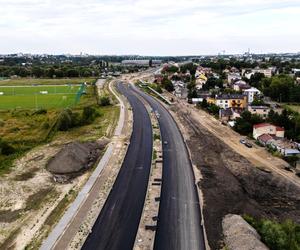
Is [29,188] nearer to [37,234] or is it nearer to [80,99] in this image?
[37,234]

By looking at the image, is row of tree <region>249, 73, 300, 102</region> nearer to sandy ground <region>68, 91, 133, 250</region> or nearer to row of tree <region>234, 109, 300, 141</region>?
row of tree <region>234, 109, 300, 141</region>

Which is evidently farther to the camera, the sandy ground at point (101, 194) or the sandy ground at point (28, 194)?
the sandy ground at point (28, 194)

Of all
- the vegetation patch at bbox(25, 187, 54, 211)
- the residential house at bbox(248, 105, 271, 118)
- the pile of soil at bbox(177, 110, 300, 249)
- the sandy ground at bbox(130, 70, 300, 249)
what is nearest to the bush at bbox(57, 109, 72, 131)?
the sandy ground at bbox(130, 70, 300, 249)

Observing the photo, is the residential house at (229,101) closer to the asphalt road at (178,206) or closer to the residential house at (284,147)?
the residential house at (284,147)

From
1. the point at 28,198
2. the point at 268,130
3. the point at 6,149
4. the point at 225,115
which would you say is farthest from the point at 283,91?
the point at 28,198

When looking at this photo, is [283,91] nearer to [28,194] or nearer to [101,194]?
[101,194]

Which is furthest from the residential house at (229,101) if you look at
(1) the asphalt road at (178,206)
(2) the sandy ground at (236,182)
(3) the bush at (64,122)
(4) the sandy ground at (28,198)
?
(4) the sandy ground at (28,198)
